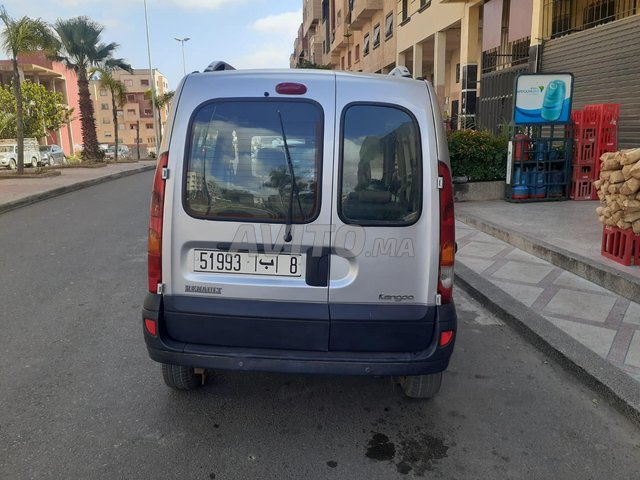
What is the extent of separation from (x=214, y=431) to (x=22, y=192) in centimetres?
1461

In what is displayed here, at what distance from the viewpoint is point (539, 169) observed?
32.9 ft

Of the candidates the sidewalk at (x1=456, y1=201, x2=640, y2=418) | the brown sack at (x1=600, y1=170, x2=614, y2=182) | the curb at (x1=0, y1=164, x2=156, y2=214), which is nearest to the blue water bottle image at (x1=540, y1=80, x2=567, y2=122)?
the sidewalk at (x1=456, y1=201, x2=640, y2=418)

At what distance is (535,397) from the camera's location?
342cm

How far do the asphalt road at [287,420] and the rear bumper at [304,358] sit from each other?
1.37ft

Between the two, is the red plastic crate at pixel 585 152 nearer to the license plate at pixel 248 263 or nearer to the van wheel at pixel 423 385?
the van wheel at pixel 423 385

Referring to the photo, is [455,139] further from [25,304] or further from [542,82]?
[25,304]

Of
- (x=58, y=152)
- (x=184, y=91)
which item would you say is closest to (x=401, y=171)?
(x=184, y=91)

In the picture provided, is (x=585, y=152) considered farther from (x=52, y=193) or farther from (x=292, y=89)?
(x=52, y=193)

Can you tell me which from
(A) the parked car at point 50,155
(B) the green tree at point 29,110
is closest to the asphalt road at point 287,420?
(A) the parked car at point 50,155

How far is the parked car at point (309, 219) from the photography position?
2771mm

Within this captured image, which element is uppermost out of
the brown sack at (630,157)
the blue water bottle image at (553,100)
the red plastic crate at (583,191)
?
the blue water bottle image at (553,100)

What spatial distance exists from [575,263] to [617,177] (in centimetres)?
100

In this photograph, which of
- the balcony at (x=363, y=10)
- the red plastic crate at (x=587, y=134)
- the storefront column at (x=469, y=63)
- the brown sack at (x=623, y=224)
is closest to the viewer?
the brown sack at (x=623, y=224)

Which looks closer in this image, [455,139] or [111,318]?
Result: [111,318]
